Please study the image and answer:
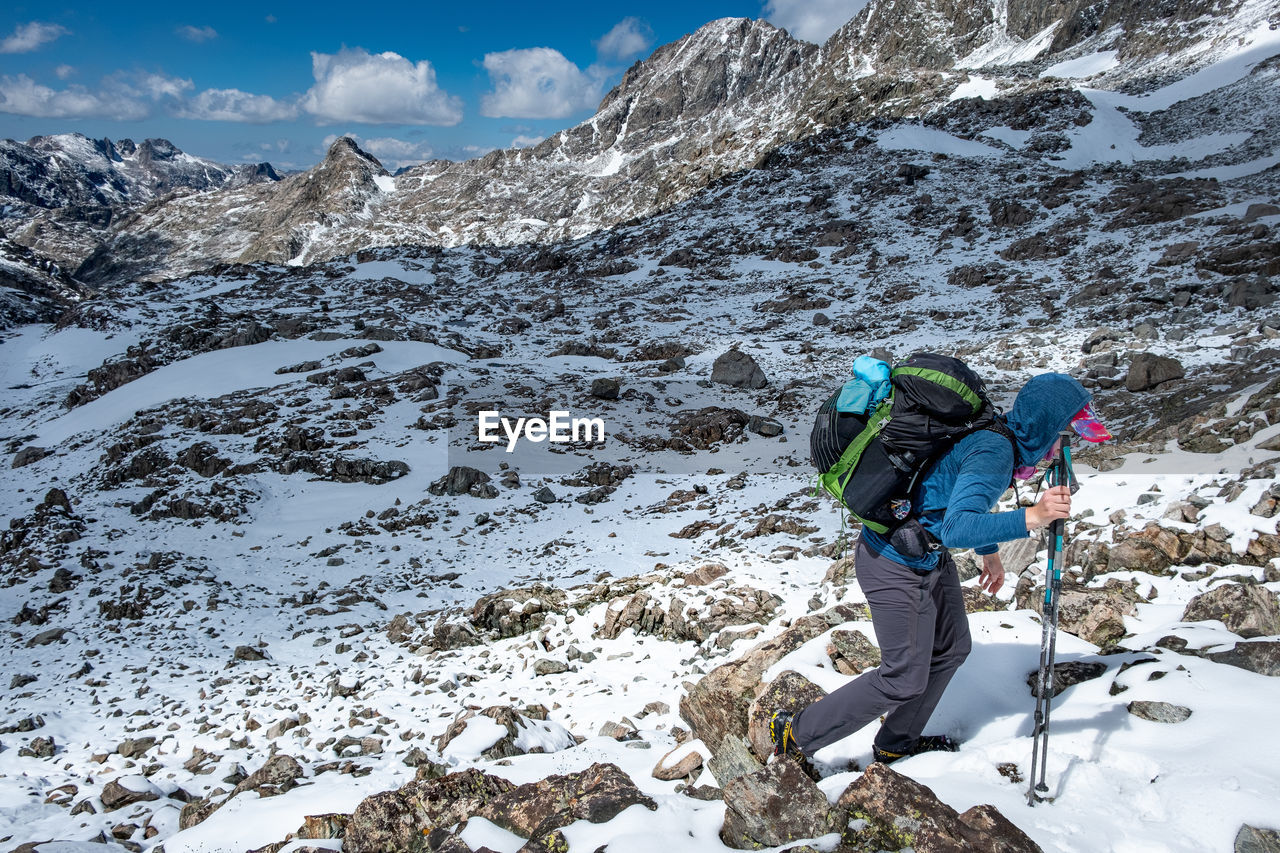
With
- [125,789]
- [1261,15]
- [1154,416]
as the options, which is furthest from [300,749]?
[1261,15]

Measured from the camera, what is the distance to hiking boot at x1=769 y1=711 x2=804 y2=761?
3.79 m

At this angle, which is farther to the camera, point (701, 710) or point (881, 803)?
point (701, 710)

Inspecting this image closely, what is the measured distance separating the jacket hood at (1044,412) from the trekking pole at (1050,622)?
0.38 ft

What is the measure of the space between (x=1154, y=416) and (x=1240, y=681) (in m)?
11.4

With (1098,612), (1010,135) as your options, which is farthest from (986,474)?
(1010,135)

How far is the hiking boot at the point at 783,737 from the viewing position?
3.79m

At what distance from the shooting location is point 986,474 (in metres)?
2.92

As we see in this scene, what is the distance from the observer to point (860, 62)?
107 meters

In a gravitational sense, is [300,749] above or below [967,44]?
below

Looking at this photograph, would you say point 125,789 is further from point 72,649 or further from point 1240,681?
point 1240,681

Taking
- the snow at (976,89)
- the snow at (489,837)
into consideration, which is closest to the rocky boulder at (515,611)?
the snow at (489,837)

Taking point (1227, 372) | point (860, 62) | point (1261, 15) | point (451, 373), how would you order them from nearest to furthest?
point (1227, 372) → point (451, 373) → point (1261, 15) → point (860, 62)

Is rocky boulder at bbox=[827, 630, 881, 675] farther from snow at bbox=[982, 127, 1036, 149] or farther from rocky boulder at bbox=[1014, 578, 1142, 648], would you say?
snow at bbox=[982, 127, 1036, 149]

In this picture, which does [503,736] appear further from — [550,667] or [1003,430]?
[1003,430]
